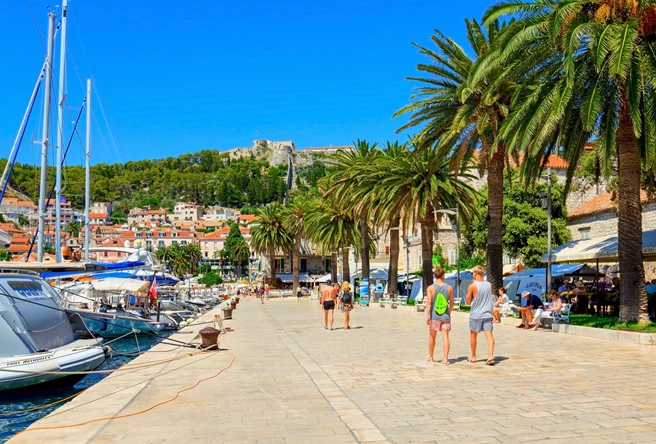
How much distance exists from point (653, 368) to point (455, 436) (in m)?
5.83

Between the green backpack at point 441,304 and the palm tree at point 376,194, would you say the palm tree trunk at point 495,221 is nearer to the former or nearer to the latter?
the palm tree at point 376,194

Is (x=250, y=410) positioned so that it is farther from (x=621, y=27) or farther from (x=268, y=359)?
(x=621, y=27)

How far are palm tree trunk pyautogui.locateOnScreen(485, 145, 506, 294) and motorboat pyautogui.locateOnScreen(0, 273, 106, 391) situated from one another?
47.7 feet

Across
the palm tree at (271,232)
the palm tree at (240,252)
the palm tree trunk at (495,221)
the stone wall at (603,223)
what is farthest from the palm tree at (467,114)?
the palm tree at (240,252)

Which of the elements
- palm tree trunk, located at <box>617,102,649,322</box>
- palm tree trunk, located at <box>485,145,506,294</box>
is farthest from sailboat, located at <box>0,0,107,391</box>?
palm tree trunk, located at <box>485,145,506,294</box>

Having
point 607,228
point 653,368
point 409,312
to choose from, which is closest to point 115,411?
point 653,368

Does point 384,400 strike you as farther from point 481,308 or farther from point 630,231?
point 630,231

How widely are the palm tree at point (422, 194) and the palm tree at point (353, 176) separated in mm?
4952

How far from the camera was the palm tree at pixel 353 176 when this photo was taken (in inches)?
1593

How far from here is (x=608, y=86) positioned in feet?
52.4

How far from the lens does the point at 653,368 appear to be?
33.1 ft

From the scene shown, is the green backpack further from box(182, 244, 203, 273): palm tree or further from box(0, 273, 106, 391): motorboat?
box(182, 244, 203, 273): palm tree

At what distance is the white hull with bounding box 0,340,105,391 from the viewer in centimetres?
1212

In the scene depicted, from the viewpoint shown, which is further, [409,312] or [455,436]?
[409,312]
